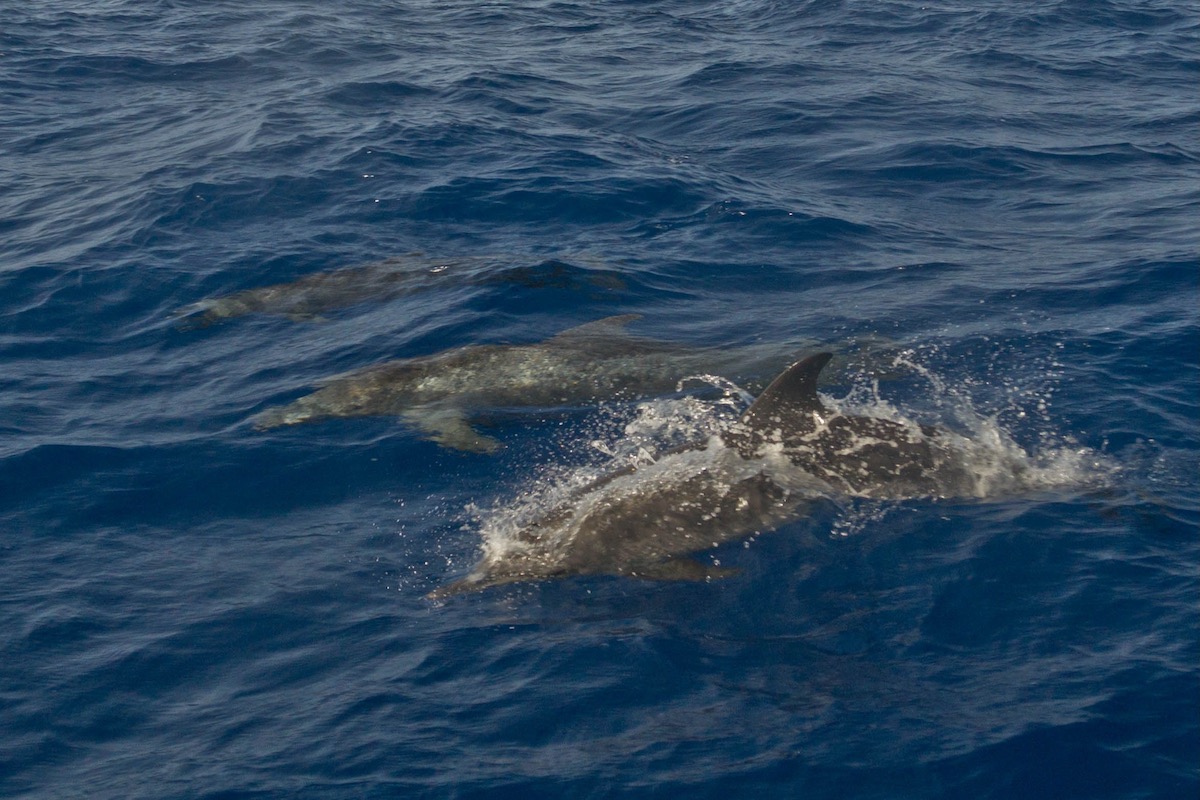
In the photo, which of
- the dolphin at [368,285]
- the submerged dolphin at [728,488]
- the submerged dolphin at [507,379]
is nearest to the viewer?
the submerged dolphin at [728,488]

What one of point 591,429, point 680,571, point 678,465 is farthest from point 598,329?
point 680,571

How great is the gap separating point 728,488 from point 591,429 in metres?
2.21

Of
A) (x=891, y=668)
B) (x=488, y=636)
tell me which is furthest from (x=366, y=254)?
A: (x=891, y=668)

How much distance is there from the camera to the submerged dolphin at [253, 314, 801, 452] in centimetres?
1234

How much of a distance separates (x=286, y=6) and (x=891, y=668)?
29.5 meters

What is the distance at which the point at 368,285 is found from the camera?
15766mm

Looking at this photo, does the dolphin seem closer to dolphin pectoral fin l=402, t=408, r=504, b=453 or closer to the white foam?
dolphin pectoral fin l=402, t=408, r=504, b=453

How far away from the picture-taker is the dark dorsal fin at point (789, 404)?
9.84 meters

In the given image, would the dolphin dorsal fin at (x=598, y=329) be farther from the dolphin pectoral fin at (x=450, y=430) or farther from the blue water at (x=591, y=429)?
the dolphin pectoral fin at (x=450, y=430)

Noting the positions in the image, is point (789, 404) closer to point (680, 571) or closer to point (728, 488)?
point (728, 488)

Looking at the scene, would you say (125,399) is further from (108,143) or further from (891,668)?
(108,143)

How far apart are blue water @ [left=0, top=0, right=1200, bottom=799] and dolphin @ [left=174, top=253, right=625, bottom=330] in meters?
0.19

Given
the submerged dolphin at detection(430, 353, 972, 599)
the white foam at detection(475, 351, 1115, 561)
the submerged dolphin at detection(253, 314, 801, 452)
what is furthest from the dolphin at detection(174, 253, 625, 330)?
the submerged dolphin at detection(430, 353, 972, 599)

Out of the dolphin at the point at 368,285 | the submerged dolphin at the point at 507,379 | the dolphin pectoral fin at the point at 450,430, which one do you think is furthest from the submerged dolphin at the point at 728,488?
the dolphin at the point at 368,285
